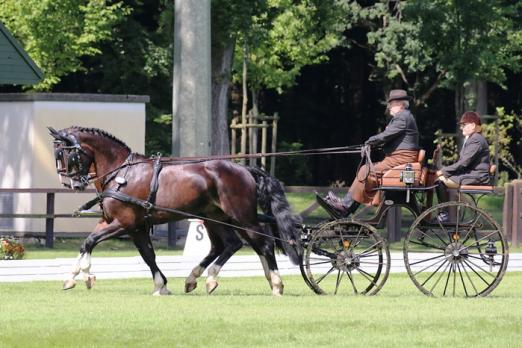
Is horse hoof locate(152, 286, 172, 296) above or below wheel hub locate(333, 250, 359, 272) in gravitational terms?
below

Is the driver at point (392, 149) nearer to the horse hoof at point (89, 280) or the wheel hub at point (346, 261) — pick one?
the wheel hub at point (346, 261)

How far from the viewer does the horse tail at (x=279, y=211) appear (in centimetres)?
1761

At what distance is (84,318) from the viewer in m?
14.6

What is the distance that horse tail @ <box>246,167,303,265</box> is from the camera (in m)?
17.6

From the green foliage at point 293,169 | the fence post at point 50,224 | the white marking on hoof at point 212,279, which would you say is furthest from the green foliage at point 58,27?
the white marking on hoof at point 212,279

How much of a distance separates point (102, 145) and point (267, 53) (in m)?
26.8

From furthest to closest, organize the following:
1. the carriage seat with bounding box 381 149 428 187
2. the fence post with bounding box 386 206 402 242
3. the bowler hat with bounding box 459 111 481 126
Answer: the fence post with bounding box 386 206 402 242, the bowler hat with bounding box 459 111 481 126, the carriage seat with bounding box 381 149 428 187

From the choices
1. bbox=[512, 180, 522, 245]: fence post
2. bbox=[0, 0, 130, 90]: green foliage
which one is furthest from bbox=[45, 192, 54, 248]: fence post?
bbox=[0, 0, 130, 90]: green foliage

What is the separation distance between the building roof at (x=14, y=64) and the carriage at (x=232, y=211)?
34.9 feet

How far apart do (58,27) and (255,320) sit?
83.4 feet

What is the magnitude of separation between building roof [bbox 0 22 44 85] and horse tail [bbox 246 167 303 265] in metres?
11.4

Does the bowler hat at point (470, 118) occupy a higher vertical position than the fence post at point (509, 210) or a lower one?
higher

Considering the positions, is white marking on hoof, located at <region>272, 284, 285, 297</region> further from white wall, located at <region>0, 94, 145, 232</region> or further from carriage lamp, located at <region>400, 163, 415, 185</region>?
white wall, located at <region>0, 94, 145, 232</region>

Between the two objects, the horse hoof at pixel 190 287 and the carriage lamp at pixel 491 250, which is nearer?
the carriage lamp at pixel 491 250
